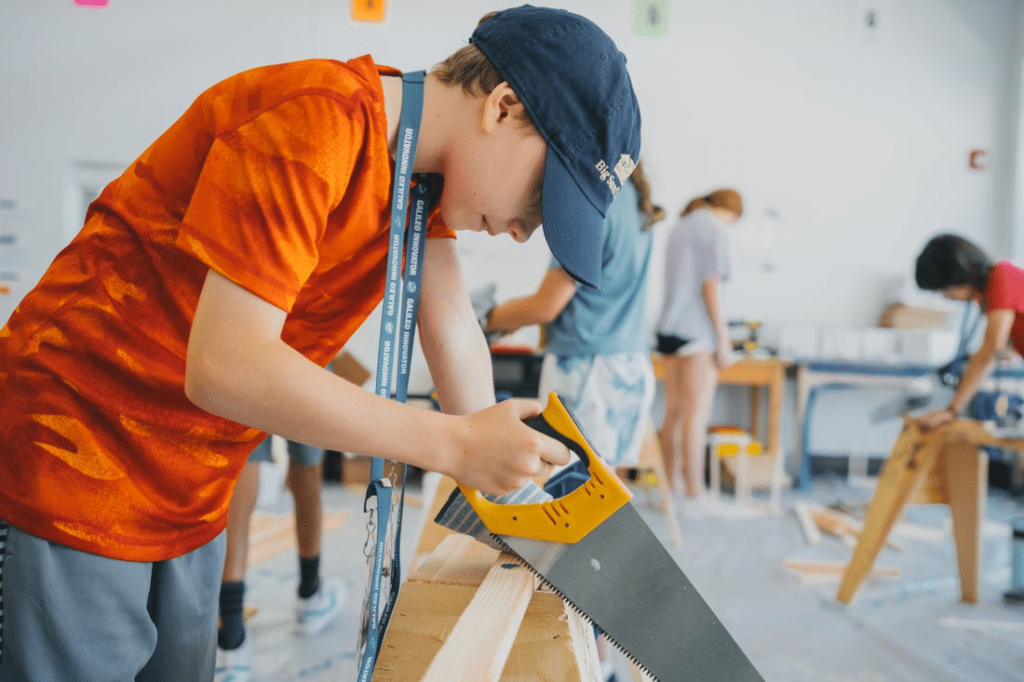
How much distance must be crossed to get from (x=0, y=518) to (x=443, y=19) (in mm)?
5234

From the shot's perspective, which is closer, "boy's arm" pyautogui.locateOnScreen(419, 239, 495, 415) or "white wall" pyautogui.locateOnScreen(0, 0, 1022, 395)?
"boy's arm" pyautogui.locateOnScreen(419, 239, 495, 415)

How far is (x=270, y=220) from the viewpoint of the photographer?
0.60m

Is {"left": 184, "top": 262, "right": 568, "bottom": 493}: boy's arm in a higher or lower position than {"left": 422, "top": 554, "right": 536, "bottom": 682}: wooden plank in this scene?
higher

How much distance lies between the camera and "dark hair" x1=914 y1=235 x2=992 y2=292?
9.30 ft

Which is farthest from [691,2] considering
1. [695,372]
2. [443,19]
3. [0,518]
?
[0,518]

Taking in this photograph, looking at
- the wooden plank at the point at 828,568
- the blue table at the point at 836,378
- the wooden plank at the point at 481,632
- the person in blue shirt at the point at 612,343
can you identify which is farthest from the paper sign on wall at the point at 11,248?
the wooden plank at the point at 481,632

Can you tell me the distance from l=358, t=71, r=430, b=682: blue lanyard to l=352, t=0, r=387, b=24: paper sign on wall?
198 inches

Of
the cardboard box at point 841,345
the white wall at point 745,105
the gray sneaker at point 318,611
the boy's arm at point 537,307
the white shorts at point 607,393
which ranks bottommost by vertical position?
the gray sneaker at point 318,611

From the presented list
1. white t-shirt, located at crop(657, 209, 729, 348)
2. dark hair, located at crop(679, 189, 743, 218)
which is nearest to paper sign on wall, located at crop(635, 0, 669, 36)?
dark hair, located at crop(679, 189, 743, 218)

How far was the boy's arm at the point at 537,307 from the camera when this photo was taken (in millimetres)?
1928

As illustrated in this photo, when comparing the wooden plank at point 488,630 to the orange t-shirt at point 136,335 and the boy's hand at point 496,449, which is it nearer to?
the boy's hand at point 496,449

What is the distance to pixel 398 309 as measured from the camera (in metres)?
0.84

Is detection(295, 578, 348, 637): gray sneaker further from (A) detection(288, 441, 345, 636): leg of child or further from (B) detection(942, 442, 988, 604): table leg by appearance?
(B) detection(942, 442, 988, 604): table leg

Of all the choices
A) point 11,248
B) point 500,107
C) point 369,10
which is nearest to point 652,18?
point 369,10
